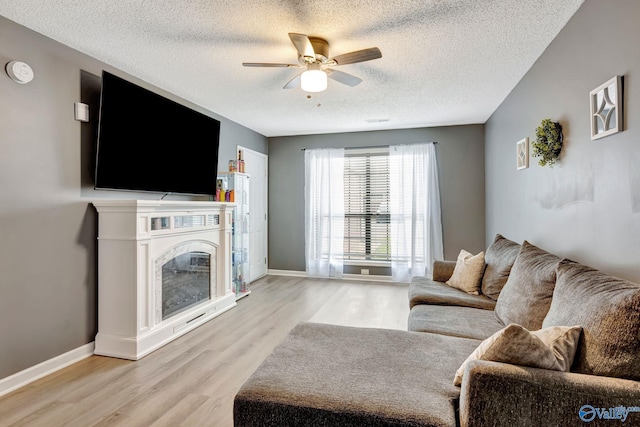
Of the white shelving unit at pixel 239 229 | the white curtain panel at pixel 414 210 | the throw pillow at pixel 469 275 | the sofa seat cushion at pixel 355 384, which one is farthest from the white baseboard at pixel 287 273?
the sofa seat cushion at pixel 355 384

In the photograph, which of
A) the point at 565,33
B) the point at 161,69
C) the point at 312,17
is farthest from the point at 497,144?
the point at 161,69

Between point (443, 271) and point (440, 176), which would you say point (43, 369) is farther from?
point (440, 176)

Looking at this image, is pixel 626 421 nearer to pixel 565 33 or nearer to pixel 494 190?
pixel 565 33

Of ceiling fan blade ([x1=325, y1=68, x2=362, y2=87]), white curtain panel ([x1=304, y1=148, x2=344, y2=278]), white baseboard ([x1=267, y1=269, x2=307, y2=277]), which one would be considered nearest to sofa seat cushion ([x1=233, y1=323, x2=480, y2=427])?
ceiling fan blade ([x1=325, y1=68, x2=362, y2=87])

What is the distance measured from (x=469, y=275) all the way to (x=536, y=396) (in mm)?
2024

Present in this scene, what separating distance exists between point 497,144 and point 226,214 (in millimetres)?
3561

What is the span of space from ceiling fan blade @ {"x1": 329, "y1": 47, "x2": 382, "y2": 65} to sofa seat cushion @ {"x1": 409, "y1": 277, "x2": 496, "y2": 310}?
1948mm

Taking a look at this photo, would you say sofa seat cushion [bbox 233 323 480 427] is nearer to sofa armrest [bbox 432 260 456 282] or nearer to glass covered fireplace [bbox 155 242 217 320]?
sofa armrest [bbox 432 260 456 282]

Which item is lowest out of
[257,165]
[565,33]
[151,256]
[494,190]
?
[151,256]

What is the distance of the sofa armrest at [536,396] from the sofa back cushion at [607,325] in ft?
0.20

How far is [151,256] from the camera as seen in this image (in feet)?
9.71

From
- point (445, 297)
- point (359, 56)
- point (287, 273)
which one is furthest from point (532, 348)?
point (287, 273)

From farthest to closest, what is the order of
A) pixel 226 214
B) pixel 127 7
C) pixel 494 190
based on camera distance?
1. pixel 494 190
2. pixel 226 214
3. pixel 127 7

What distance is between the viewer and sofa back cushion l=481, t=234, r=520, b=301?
2.69 metres
